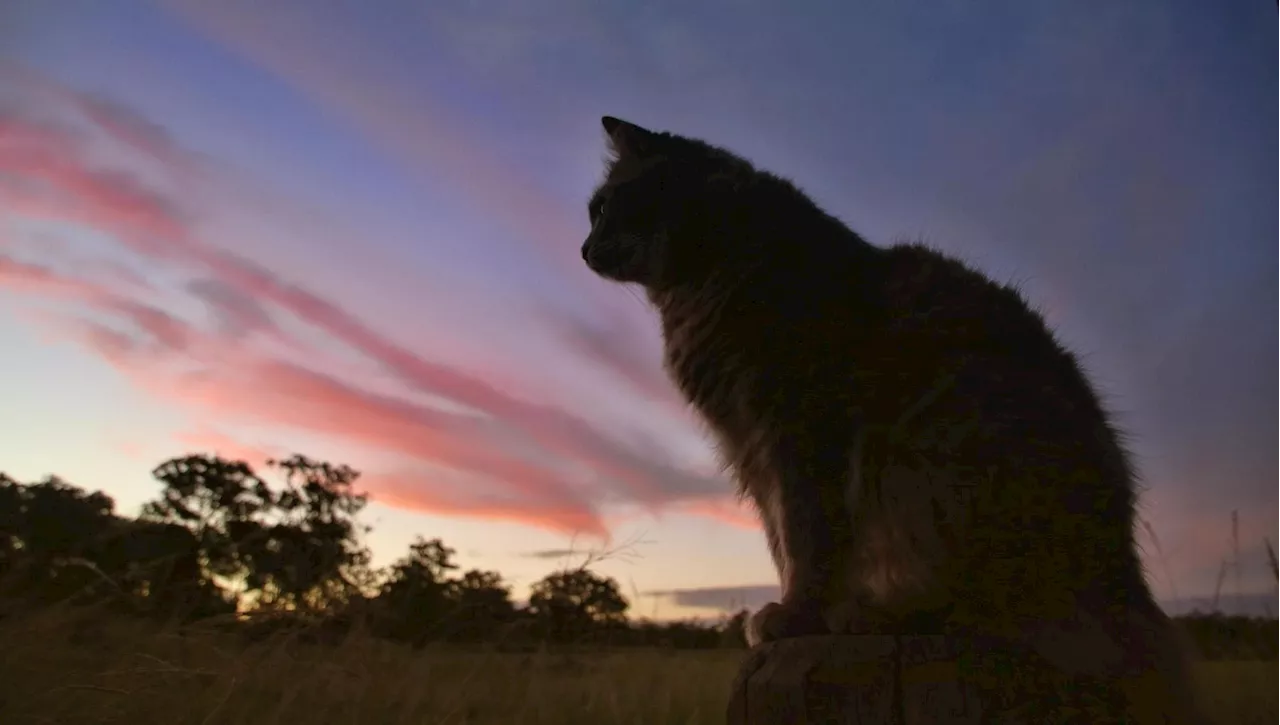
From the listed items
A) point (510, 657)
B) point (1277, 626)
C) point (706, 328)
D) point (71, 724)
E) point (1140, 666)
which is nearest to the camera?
point (1140, 666)

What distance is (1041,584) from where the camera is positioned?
236 cm

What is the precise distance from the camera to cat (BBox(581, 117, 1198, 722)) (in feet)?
7.86

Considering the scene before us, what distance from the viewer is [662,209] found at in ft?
11.7

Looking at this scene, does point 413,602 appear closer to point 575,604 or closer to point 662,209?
point 575,604

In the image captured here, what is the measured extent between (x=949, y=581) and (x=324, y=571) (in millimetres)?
3815

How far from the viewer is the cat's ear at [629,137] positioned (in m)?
3.80

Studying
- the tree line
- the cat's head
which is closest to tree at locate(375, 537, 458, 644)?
the tree line

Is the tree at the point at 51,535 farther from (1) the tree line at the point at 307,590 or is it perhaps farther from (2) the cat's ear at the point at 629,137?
(2) the cat's ear at the point at 629,137

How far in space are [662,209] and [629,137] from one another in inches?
18.1

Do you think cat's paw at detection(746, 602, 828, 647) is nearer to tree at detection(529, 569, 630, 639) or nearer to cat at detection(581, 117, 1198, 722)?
cat at detection(581, 117, 1198, 722)

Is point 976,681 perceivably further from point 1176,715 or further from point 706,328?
point 706,328

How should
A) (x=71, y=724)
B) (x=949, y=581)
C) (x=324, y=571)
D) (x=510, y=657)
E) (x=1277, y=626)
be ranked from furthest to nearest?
(x=1277, y=626) < (x=510, y=657) < (x=324, y=571) < (x=71, y=724) < (x=949, y=581)

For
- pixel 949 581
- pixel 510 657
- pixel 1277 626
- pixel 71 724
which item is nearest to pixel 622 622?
pixel 510 657

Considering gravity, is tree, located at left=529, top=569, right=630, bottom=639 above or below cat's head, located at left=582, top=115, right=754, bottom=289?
below
